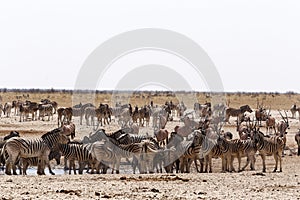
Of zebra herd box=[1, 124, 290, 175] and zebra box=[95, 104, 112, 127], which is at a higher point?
zebra box=[95, 104, 112, 127]

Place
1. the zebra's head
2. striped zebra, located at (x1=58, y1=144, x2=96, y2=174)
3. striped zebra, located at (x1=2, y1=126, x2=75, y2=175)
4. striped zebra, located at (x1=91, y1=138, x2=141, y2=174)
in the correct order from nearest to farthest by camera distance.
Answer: striped zebra, located at (x1=2, y1=126, x2=75, y2=175)
striped zebra, located at (x1=91, y1=138, x2=141, y2=174)
striped zebra, located at (x1=58, y1=144, x2=96, y2=174)
the zebra's head

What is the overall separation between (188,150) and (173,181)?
11.6ft

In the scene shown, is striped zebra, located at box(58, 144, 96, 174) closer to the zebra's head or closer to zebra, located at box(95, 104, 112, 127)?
the zebra's head

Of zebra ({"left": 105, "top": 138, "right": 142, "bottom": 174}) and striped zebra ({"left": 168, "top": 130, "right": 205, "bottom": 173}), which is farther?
striped zebra ({"left": 168, "top": 130, "right": 205, "bottom": 173})

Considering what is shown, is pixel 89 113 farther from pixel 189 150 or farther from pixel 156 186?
pixel 156 186

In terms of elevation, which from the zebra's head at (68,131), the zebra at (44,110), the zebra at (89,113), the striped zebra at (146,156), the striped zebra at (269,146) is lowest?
the striped zebra at (146,156)

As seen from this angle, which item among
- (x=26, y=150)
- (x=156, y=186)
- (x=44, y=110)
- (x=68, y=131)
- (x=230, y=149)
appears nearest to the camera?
(x=156, y=186)

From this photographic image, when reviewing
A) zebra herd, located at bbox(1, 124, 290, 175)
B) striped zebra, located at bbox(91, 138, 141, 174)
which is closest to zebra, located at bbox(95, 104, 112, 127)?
zebra herd, located at bbox(1, 124, 290, 175)

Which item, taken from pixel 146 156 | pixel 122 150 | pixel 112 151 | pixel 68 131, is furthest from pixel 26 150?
pixel 68 131

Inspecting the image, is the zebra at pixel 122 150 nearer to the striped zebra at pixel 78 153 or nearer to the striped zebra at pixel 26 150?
the striped zebra at pixel 78 153

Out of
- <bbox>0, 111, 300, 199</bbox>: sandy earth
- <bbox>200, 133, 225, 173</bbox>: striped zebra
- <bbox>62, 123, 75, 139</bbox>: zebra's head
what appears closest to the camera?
<bbox>0, 111, 300, 199</bbox>: sandy earth

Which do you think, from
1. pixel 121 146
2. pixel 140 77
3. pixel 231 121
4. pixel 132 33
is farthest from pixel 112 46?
pixel 231 121

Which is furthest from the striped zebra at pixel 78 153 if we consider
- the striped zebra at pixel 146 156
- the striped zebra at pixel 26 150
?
the striped zebra at pixel 146 156

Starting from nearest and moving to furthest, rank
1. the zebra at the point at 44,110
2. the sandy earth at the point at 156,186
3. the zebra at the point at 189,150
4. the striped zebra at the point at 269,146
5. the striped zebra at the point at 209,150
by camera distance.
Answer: the sandy earth at the point at 156,186
the zebra at the point at 189,150
the striped zebra at the point at 209,150
the striped zebra at the point at 269,146
the zebra at the point at 44,110
